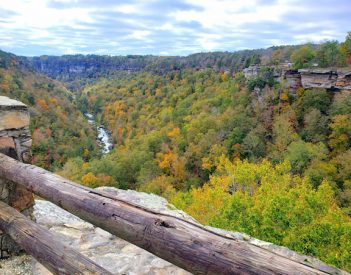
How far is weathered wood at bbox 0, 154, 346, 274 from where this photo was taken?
4.64ft

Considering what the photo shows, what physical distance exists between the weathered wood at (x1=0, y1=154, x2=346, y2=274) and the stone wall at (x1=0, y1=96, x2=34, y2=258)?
3.92 ft

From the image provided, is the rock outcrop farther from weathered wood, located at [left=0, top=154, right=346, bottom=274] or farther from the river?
weathered wood, located at [left=0, top=154, right=346, bottom=274]

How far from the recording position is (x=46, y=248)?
243 centimetres

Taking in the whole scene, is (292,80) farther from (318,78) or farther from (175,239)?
(175,239)

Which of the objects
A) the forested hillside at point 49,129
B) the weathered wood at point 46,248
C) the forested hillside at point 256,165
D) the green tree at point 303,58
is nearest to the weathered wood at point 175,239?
the weathered wood at point 46,248

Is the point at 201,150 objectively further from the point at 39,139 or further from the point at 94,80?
the point at 94,80

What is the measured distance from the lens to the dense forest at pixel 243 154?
1458cm

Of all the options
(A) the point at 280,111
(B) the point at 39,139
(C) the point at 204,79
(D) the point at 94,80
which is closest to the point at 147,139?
(B) the point at 39,139

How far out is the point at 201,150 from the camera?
151ft

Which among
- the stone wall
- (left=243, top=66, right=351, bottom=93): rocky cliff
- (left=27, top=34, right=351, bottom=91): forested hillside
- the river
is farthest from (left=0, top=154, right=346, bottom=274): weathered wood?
the river

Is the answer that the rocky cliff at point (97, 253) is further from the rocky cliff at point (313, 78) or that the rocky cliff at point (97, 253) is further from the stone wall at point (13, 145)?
the rocky cliff at point (313, 78)

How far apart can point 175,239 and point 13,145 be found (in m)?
2.53

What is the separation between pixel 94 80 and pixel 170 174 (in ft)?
442

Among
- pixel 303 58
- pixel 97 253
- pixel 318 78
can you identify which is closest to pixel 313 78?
pixel 318 78
